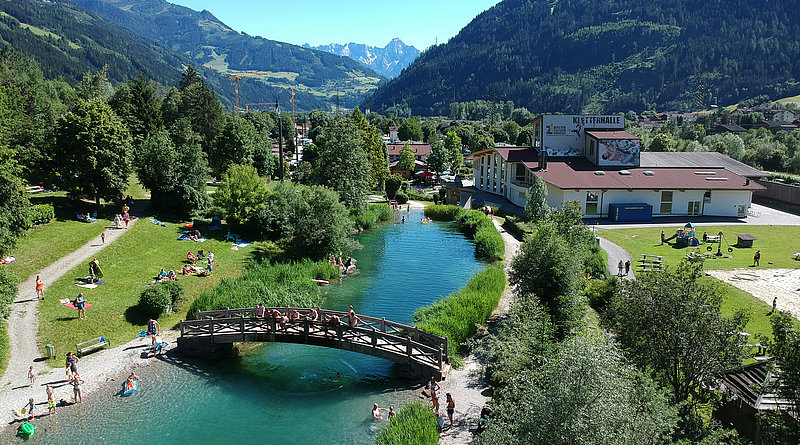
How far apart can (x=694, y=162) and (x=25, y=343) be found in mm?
74493

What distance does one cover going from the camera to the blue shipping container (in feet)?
191

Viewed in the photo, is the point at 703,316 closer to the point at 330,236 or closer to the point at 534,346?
the point at 534,346

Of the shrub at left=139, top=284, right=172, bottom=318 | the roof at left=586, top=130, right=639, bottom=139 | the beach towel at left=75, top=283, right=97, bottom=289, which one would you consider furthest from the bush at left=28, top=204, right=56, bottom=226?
the roof at left=586, top=130, right=639, bottom=139

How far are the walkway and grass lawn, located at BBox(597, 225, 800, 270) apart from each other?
38803 mm

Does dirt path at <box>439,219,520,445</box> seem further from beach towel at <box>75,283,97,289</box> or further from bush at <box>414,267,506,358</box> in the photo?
beach towel at <box>75,283,97,289</box>

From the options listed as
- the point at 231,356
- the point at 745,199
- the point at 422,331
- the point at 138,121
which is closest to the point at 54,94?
the point at 138,121

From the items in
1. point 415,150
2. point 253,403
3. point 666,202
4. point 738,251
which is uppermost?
point 415,150

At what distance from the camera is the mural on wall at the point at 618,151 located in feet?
212

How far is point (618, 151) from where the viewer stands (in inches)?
2552

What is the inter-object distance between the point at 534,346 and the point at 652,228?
37866 millimetres

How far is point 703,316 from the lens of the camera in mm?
17172

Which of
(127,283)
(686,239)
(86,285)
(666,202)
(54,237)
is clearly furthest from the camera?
(666,202)

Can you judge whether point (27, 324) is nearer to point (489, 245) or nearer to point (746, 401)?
point (746, 401)

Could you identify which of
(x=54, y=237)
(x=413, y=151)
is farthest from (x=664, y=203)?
(x=54, y=237)
